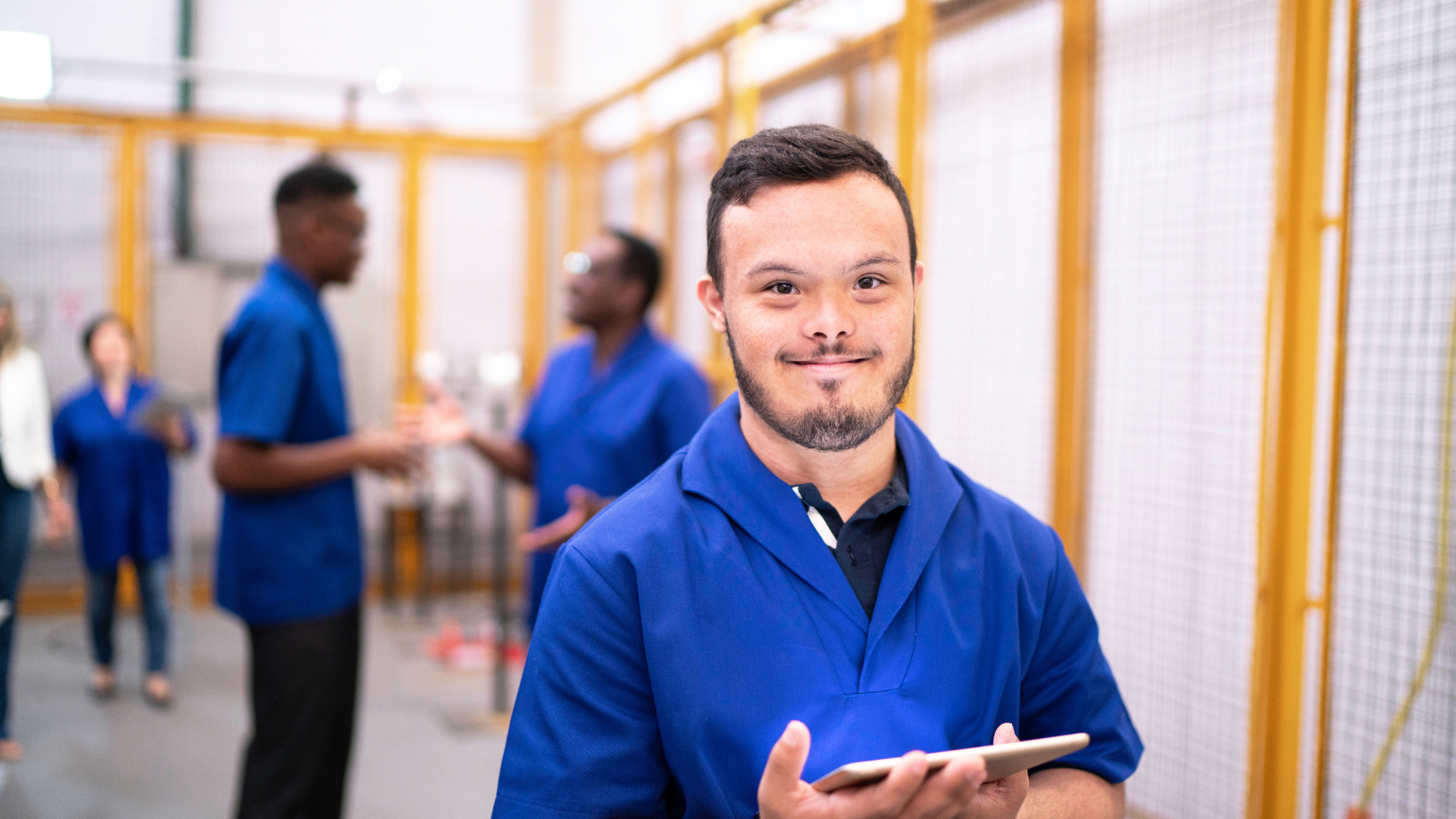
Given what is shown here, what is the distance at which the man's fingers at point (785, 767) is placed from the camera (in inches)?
36.4

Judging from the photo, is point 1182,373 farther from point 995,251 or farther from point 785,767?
point 785,767

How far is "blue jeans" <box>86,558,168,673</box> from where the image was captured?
4316 millimetres

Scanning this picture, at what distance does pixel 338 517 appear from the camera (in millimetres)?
2406

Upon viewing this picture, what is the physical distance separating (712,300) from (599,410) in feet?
4.93

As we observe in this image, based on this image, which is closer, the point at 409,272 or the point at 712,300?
the point at 712,300

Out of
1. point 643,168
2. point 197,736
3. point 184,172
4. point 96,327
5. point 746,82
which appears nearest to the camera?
point 746,82

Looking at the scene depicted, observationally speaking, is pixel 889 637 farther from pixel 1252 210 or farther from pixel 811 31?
pixel 811 31

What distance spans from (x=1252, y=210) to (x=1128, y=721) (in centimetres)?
119

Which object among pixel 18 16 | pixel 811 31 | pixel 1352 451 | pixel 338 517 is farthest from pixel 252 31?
pixel 1352 451

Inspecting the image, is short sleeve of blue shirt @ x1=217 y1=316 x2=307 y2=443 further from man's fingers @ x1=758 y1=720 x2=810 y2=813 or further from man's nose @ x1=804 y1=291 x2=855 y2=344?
man's fingers @ x1=758 y1=720 x2=810 y2=813

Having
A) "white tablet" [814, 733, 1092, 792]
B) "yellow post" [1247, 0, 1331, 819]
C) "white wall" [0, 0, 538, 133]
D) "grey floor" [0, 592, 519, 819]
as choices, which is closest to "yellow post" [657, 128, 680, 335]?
"white wall" [0, 0, 538, 133]

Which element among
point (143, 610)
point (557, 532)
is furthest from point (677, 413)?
point (143, 610)

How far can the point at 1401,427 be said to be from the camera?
1.83 metres

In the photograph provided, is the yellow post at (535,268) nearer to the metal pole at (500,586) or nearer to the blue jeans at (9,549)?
the metal pole at (500,586)
